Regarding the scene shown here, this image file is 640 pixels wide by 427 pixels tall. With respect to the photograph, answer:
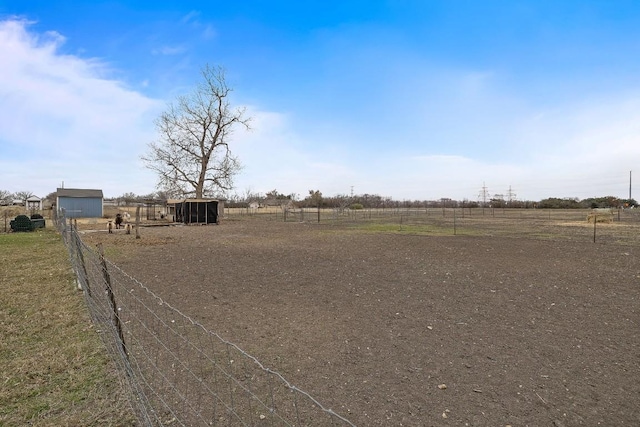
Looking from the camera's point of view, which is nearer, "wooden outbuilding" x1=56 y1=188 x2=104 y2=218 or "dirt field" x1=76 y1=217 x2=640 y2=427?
"dirt field" x1=76 y1=217 x2=640 y2=427

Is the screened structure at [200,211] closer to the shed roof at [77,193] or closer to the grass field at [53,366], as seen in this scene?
the shed roof at [77,193]

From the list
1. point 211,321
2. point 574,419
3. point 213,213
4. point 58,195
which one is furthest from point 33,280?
point 58,195

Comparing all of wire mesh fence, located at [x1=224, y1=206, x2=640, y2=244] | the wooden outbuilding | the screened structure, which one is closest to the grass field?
wire mesh fence, located at [x1=224, y1=206, x2=640, y2=244]

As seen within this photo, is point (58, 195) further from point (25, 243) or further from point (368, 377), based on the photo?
point (368, 377)

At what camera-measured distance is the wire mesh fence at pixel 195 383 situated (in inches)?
116

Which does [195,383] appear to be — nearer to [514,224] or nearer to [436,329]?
[436,329]

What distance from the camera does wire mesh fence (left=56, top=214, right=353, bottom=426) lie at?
295cm

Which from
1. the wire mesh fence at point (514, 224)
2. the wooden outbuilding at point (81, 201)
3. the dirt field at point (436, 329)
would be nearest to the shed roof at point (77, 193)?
the wooden outbuilding at point (81, 201)

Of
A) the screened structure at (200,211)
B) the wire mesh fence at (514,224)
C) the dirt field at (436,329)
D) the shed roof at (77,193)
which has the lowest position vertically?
the dirt field at (436,329)

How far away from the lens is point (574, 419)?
3.01 m

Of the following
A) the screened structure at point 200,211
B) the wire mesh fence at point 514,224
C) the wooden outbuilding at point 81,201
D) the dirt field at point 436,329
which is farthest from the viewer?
the wooden outbuilding at point 81,201

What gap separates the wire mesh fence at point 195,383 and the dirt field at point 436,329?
0.26m

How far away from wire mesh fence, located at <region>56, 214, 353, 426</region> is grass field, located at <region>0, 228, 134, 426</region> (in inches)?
6.6

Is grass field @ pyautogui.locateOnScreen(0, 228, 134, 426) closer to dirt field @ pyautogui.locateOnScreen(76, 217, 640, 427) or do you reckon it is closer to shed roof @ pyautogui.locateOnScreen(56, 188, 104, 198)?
dirt field @ pyautogui.locateOnScreen(76, 217, 640, 427)
